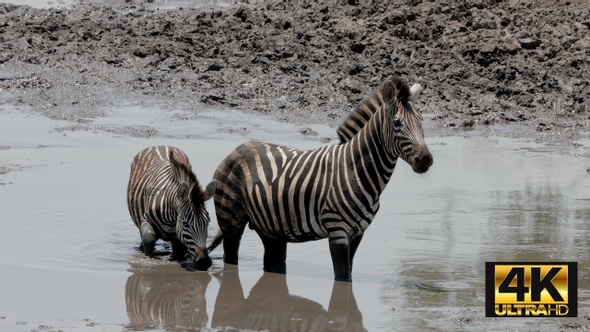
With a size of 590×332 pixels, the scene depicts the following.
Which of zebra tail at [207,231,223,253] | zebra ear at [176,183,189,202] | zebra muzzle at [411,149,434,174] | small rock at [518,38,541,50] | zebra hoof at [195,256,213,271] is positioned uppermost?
small rock at [518,38,541,50]

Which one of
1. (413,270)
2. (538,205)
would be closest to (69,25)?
(538,205)

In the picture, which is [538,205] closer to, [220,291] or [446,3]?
[220,291]

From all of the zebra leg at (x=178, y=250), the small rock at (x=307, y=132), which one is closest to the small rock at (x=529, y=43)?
the small rock at (x=307, y=132)

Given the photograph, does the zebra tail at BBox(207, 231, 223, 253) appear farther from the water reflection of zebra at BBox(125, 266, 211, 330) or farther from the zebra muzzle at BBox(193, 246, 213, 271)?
the zebra muzzle at BBox(193, 246, 213, 271)

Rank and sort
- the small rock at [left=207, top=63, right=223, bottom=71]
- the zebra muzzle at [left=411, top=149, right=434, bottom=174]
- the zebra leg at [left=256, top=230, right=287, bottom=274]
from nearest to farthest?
the zebra muzzle at [left=411, top=149, right=434, bottom=174] → the zebra leg at [left=256, top=230, right=287, bottom=274] → the small rock at [left=207, top=63, right=223, bottom=71]

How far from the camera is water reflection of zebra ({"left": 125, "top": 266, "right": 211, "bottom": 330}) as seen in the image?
29.7 feet

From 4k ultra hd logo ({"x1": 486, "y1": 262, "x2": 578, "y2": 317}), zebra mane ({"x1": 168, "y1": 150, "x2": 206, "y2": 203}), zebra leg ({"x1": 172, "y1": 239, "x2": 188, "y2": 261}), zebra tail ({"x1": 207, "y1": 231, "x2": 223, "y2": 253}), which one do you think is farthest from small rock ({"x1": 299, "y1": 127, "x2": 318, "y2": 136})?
4k ultra hd logo ({"x1": 486, "y1": 262, "x2": 578, "y2": 317})

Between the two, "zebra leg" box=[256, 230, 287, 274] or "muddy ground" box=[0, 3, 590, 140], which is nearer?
"zebra leg" box=[256, 230, 287, 274]

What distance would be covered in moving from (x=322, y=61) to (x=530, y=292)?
11.5 metres

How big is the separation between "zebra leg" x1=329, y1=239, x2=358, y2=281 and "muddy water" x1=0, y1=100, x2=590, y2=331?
10 centimetres

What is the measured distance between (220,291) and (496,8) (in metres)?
13.5

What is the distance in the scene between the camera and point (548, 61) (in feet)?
65.6

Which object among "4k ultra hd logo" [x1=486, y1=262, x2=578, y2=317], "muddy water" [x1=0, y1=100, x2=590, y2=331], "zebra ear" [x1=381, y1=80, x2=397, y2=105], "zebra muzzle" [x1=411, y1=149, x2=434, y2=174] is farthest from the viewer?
"zebra ear" [x1=381, y1=80, x2=397, y2=105]

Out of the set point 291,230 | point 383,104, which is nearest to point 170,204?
point 291,230
